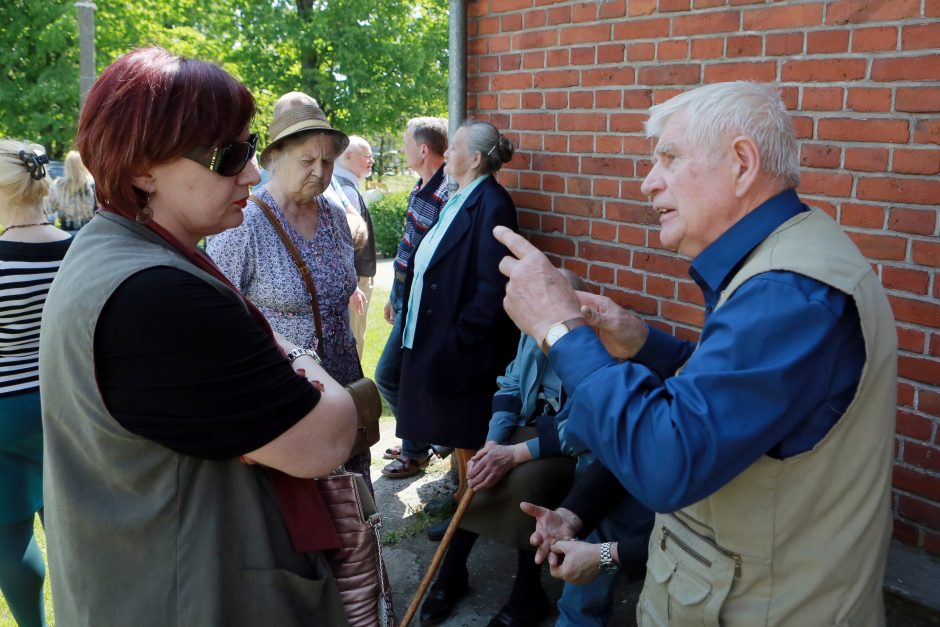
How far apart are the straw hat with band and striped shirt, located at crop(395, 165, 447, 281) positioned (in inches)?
48.0

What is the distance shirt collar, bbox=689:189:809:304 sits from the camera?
62.1 inches

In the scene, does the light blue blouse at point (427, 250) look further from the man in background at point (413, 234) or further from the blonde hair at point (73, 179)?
the blonde hair at point (73, 179)

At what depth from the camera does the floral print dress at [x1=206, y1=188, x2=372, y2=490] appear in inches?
126

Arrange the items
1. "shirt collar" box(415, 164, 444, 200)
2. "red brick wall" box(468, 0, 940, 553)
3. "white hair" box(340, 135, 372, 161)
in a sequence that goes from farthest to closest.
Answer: "white hair" box(340, 135, 372, 161) < "shirt collar" box(415, 164, 444, 200) < "red brick wall" box(468, 0, 940, 553)

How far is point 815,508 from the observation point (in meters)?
1.50

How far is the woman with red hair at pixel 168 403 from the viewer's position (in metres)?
1.38

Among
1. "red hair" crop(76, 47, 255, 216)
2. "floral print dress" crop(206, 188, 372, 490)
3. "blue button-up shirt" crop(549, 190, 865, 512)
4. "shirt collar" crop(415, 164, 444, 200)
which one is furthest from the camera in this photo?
"shirt collar" crop(415, 164, 444, 200)

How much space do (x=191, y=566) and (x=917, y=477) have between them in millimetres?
2188

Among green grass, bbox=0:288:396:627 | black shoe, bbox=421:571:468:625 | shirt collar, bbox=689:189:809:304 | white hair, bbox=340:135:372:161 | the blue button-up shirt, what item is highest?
white hair, bbox=340:135:372:161

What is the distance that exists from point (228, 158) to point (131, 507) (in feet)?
2.34

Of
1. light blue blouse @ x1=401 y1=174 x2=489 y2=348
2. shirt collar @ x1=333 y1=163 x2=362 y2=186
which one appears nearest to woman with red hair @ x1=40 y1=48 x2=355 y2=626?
light blue blouse @ x1=401 y1=174 x2=489 y2=348

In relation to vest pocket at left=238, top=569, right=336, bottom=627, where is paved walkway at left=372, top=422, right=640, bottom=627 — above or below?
below

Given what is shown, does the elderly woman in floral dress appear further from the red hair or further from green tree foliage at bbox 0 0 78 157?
green tree foliage at bbox 0 0 78 157

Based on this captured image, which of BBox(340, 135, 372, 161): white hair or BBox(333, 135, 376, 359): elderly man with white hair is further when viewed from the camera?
BBox(340, 135, 372, 161): white hair
